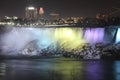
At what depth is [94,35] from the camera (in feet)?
433

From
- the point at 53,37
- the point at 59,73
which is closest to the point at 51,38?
the point at 53,37

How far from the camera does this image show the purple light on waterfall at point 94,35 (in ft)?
428

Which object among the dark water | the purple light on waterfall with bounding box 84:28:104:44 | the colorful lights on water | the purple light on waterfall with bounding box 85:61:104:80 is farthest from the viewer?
the colorful lights on water

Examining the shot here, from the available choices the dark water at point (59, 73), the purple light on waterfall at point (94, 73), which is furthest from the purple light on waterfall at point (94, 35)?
the purple light on waterfall at point (94, 73)

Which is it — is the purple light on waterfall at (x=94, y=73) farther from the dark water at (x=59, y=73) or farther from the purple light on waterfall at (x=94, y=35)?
the purple light on waterfall at (x=94, y=35)

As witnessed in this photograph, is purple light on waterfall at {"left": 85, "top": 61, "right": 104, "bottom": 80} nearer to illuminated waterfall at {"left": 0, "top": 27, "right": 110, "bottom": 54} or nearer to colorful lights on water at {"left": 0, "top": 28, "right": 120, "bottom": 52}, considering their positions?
illuminated waterfall at {"left": 0, "top": 27, "right": 110, "bottom": 54}

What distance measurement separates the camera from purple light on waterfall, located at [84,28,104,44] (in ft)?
428

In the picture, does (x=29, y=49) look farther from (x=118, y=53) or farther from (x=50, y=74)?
(x=50, y=74)

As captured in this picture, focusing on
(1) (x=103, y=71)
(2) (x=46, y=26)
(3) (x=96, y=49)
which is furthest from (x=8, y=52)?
(1) (x=103, y=71)

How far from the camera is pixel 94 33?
13200cm

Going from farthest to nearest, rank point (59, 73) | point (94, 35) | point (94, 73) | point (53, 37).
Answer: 1. point (53, 37)
2. point (94, 35)
3. point (94, 73)
4. point (59, 73)

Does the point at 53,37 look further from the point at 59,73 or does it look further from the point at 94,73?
the point at 59,73

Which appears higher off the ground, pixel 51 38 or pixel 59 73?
pixel 51 38

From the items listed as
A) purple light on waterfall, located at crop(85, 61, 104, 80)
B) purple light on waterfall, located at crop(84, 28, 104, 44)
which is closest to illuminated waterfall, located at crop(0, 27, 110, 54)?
purple light on waterfall, located at crop(84, 28, 104, 44)
